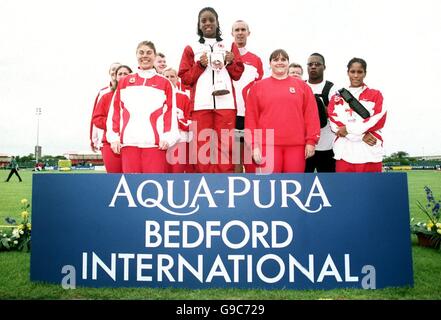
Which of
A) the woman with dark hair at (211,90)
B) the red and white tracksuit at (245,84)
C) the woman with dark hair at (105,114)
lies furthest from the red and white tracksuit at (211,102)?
the woman with dark hair at (105,114)

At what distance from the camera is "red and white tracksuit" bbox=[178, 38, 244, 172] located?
3.77 metres

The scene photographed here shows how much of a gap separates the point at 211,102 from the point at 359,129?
4.59 ft

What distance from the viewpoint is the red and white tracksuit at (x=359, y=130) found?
3.78 m

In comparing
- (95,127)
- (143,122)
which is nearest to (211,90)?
(143,122)

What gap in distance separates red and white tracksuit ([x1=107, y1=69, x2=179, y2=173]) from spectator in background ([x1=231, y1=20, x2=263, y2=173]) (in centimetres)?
80

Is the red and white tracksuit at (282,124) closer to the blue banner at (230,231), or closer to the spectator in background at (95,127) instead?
the blue banner at (230,231)

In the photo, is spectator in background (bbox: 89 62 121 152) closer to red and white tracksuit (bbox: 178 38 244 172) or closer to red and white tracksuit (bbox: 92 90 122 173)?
red and white tracksuit (bbox: 92 90 122 173)

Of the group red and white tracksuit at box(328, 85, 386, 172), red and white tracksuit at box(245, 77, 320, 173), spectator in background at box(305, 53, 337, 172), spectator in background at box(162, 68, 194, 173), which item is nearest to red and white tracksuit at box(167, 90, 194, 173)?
spectator in background at box(162, 68, 194, 173)

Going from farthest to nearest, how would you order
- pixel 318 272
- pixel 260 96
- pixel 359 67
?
pixel 359 67 < pixel 260 96 < pixel 318 272

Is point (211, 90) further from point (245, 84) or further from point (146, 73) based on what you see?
point (146, 73)
